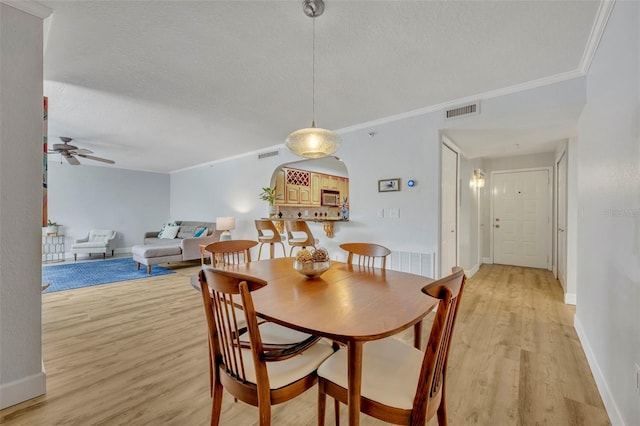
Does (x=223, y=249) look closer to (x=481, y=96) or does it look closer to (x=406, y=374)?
(x=406, y=374)

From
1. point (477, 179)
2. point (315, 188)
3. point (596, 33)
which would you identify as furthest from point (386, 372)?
point (315, 188)

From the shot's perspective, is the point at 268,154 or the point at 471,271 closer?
the point at 471,271

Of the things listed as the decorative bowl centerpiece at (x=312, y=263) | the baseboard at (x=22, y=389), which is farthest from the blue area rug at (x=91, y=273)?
the decorative bowl centerpiece at (x=312, y=263)

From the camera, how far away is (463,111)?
121 inches

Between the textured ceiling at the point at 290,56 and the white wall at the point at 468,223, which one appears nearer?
the textured ceiling at the point at 290,56

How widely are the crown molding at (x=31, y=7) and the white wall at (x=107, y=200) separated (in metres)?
6.54

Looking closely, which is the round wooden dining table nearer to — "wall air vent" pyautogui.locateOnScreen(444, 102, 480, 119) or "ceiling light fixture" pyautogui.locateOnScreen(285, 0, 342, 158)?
"ceiling light fixture" pyautogui.locateOnScreen(285, 0, 342, 158)

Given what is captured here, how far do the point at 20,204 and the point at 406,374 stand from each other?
236 centimetres

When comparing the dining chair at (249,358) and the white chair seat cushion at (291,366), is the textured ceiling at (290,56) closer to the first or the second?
the dining chair at (249,358)

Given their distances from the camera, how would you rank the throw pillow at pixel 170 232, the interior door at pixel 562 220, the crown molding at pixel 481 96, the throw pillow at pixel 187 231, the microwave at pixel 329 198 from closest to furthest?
1. the crown molding at pixel 481 96
2. the interior door at pixel 562 220
3. the throw pillow at pixel 187 231
4. the throw pillow at pixel 170 232
5. the microwave at pixel 329 198

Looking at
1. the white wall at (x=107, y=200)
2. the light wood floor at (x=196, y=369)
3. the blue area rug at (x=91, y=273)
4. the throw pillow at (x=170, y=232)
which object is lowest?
the light wood floor at (x=196, y=369)

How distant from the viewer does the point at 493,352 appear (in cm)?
225

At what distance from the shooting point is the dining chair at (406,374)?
0.98 metres

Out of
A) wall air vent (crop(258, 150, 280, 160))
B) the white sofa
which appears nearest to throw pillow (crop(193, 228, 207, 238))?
wall air vent (crop(258, 150, 280, 160))
